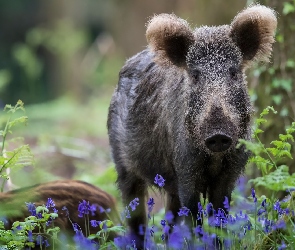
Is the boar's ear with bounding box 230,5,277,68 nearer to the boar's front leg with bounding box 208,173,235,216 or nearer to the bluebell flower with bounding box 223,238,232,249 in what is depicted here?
the boar's front leg with bounding box 208,173,235,216

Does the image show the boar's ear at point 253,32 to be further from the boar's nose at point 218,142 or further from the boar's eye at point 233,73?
the boar's nose at point 218,142

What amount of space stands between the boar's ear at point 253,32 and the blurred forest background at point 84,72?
150 cm

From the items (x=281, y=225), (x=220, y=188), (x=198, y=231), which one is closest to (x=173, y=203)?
(x=220, y=188)

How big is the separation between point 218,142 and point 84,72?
1841cm

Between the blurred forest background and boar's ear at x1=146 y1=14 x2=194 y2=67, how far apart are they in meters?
A: 1.83

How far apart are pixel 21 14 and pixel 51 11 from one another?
3.32m

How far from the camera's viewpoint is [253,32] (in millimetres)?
6008

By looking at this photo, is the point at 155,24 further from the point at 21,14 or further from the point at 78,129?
the point at 21,14

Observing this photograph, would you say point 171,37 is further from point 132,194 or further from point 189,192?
point 132,194

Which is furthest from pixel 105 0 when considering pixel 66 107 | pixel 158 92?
pixel 158 92

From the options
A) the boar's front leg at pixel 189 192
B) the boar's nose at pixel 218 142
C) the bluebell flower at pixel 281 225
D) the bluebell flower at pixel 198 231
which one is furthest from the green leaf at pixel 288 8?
the bluebell flower at pixel 281 225

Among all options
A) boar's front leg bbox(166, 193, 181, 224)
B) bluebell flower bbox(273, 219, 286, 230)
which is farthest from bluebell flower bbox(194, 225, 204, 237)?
boar's front leg bbox(166, 193, 181, 224)

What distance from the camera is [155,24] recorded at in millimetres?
6035

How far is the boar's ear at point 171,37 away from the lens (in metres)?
5.99
